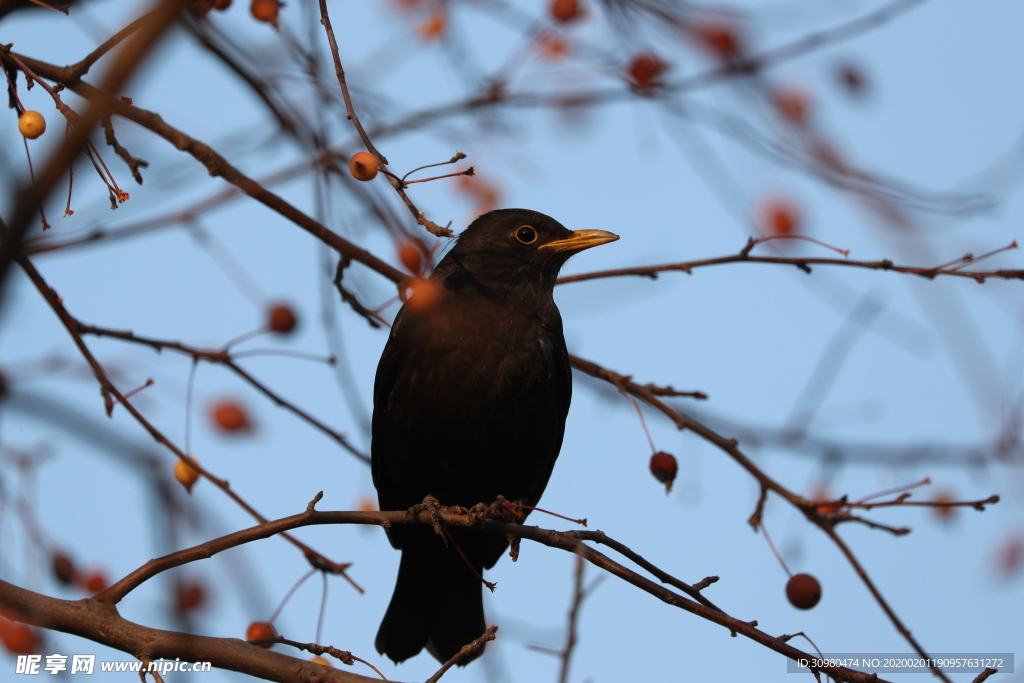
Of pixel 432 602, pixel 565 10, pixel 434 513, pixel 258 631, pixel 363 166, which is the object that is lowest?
pixel 258 631

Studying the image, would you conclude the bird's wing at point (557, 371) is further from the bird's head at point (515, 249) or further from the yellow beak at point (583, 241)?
the yellow beak at point (583, 241)

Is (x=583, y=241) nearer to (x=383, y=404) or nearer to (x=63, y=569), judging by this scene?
(x=383, y=404)

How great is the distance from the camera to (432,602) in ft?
13.7

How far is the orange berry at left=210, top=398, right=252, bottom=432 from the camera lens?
345cm

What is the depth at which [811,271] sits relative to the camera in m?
3.36

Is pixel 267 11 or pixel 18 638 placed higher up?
pixel 267 11

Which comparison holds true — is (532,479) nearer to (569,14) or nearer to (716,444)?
(716,444)

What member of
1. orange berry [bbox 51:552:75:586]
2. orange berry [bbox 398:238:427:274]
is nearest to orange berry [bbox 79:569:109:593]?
orange berry [bbox 51:552:75:586]

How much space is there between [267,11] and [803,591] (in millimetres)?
3059

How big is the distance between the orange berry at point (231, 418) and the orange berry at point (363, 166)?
1254 mm

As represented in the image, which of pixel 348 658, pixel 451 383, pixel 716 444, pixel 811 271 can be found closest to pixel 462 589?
pixel 451 383

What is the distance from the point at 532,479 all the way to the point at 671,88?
1745 mm

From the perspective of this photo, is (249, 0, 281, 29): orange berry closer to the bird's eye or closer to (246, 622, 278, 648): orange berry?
the bird's eye

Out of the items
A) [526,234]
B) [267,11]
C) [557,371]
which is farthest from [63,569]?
[526,234]
